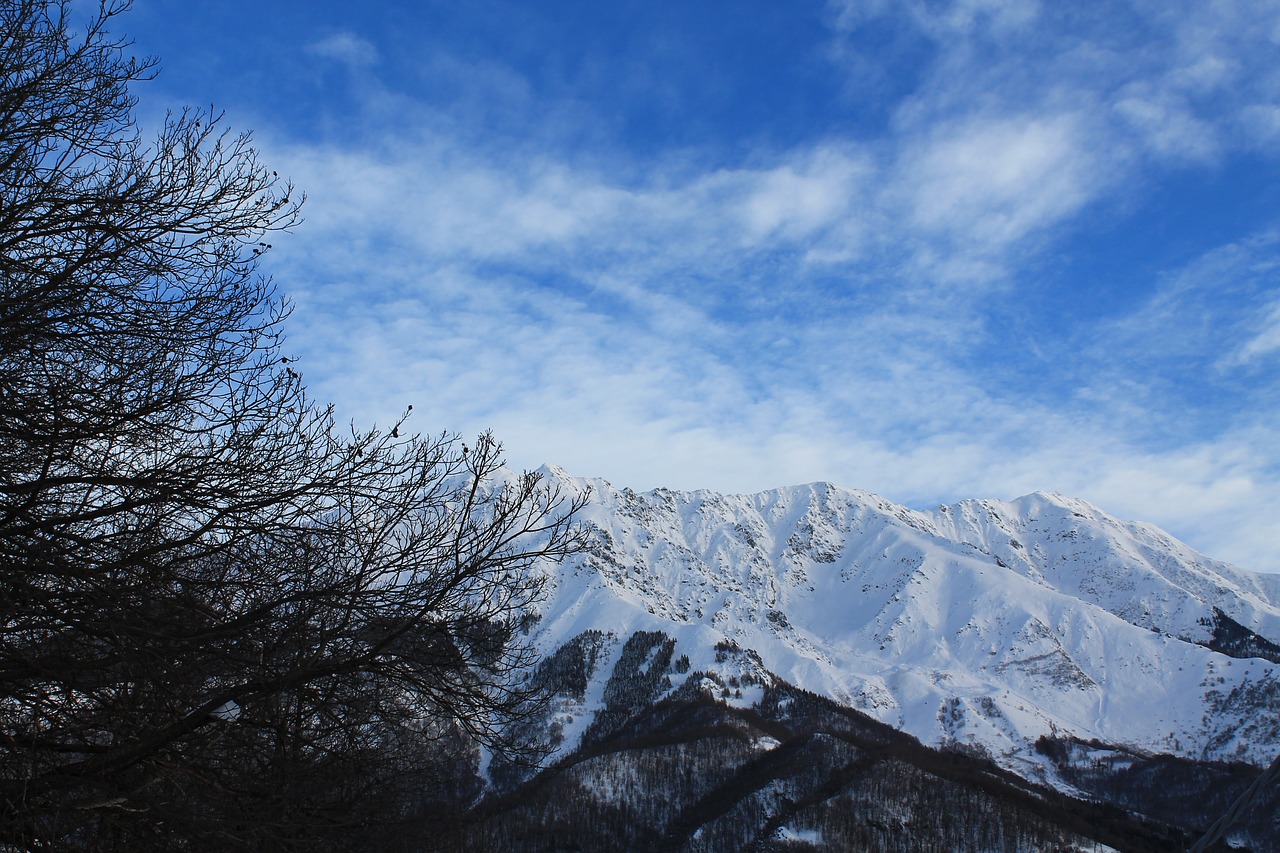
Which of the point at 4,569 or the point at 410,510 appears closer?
the point at 4,569

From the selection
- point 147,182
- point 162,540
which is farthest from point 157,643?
point 147,182

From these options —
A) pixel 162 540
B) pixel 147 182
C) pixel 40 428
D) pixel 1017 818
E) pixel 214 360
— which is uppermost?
pixel 147 182

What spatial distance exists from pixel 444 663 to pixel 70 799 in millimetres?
2774

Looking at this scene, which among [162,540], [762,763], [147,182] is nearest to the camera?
[162,540]

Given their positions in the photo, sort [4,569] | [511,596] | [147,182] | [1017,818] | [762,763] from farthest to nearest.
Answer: [762,763] → [1017,818] → [511,596] → [147,182] → [4,569]

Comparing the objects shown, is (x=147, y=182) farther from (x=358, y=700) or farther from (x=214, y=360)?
(x=358, y=700)

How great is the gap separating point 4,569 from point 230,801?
2.18 meters

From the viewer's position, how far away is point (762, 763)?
150000 mm

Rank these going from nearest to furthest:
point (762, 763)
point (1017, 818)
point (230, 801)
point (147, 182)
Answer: point (230, 801) → point (147, 182) → point (1017, 818) → point (762, 763)

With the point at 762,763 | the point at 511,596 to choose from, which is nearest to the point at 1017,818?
the point at 762,763

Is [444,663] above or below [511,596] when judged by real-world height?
below

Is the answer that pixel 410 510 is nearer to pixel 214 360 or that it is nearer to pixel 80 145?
pixel 214 360

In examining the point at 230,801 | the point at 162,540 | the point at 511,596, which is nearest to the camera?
the point at 230,801

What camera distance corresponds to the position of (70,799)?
598 centimetres
